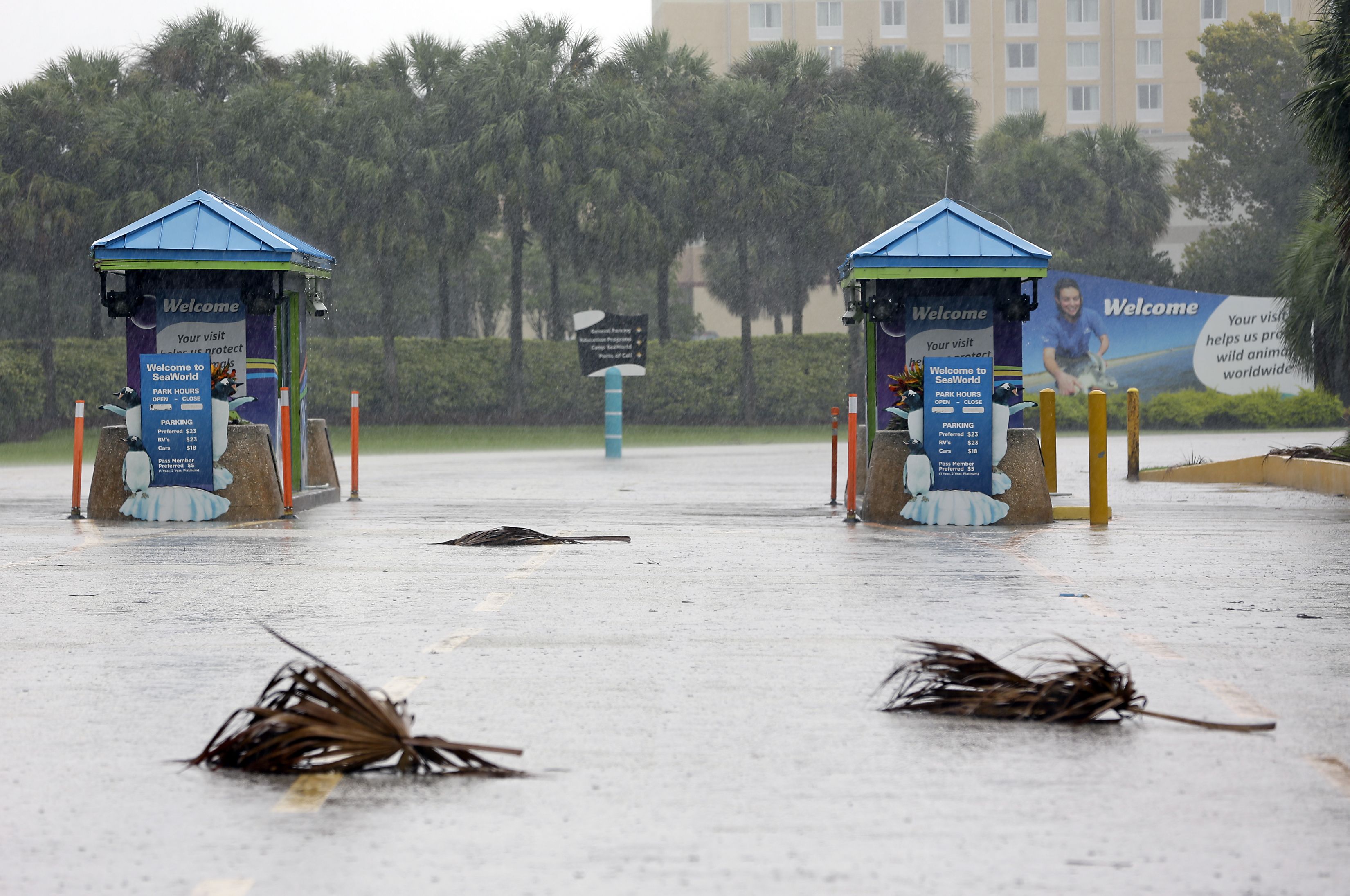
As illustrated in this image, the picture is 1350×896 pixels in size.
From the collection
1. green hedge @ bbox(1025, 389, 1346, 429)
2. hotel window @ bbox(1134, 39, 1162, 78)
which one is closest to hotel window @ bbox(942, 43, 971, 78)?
hotel window @ bbox(1134, 39, 1162, 78)

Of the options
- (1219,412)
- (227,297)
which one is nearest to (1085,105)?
(1219,412)

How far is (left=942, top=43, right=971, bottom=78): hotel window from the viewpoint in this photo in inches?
4156

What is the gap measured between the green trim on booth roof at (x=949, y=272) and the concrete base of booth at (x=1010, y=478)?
73.8 inches

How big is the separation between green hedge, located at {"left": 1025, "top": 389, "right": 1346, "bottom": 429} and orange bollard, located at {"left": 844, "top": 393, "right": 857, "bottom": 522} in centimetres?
2933

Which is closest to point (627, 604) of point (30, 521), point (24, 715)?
point (24, 715)

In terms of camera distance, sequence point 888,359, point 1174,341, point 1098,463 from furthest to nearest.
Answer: point 1174,341, point 888,359, point 1098,463

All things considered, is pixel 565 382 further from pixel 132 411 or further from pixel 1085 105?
pixel 1085 105

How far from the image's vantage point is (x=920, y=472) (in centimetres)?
1603

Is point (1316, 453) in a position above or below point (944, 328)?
below

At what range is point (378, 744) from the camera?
5.79 meters

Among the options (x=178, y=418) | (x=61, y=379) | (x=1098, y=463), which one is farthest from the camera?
(x=61, y=379)

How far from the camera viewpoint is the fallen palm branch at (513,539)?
1398 centimetres

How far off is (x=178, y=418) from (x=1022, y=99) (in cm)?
9384

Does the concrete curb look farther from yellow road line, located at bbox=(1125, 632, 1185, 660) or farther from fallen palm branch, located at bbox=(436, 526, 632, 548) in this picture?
yellow road line, located at bbox=(1125, 632, 1185, 660)
